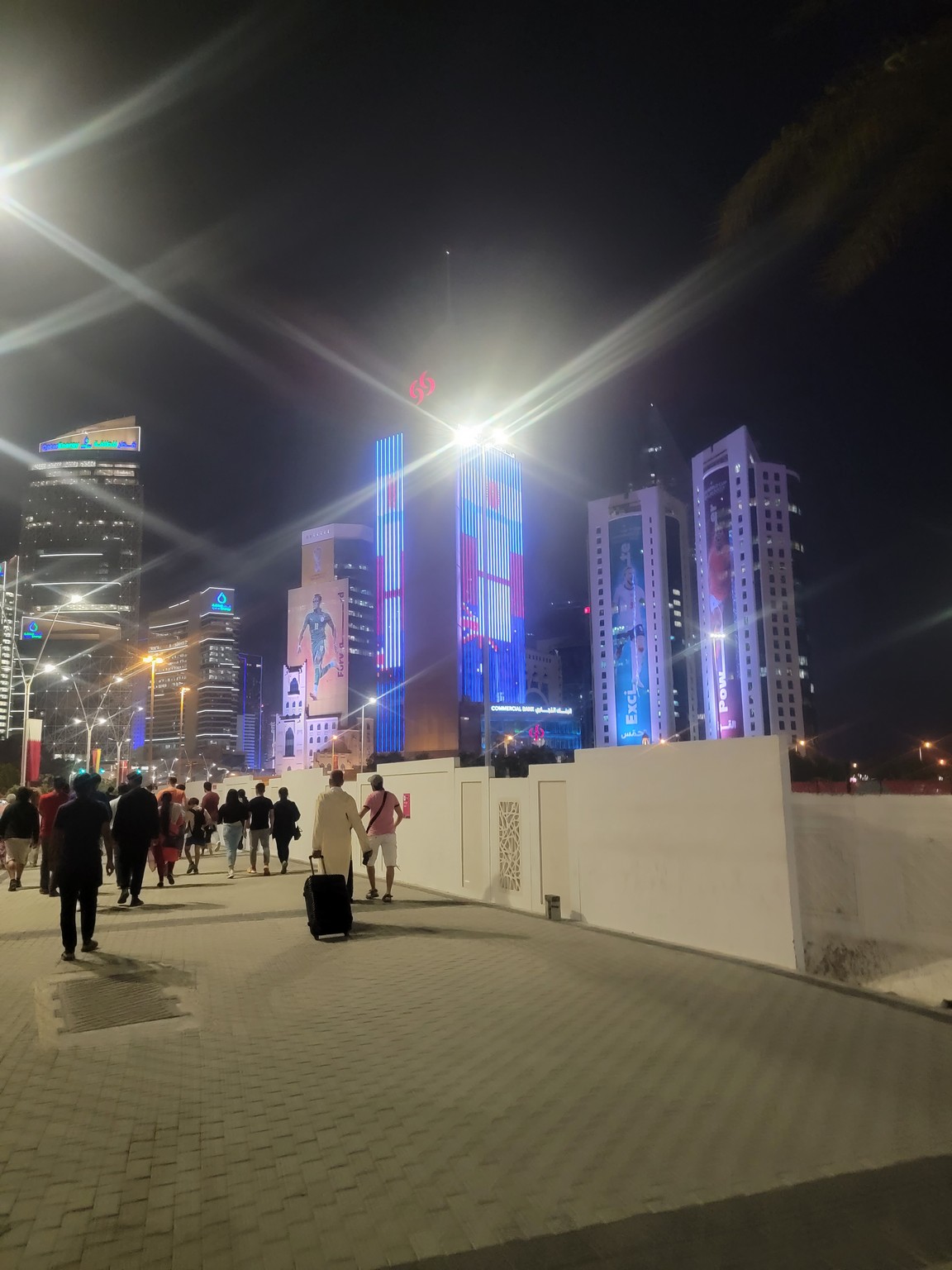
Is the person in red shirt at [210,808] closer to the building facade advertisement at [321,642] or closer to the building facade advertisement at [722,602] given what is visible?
the building facade advertisement at [722,602]

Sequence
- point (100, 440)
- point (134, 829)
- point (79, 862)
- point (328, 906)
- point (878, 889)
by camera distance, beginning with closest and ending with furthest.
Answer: point (878, 889), point (79, 862), point (328, 906), point (134, 829), point (100, 440)

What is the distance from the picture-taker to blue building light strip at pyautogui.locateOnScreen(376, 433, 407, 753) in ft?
330

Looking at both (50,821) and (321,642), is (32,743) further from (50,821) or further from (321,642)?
(321,642)

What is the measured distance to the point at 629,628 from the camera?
119000mm

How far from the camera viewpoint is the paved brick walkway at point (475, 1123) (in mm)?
2932

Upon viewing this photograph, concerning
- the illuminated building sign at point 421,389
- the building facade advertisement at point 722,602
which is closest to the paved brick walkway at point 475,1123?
the illuminated building sign at point 421,389

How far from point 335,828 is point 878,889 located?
223 inches

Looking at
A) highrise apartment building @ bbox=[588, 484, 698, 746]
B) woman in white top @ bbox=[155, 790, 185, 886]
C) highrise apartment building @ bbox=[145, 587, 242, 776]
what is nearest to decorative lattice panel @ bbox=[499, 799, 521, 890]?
woman in white top @ bbox=[155, 790, 185, 886]

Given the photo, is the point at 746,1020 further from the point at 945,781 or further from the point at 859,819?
the point at 945,781

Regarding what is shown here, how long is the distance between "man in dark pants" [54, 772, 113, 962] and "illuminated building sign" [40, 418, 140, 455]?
15381 cm

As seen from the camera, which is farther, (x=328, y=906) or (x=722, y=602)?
(x=722, y=602)

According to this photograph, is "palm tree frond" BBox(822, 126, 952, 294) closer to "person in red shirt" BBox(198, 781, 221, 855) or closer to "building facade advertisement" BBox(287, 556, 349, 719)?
"person in red shirt" BBox(198, 781, 221, 855)

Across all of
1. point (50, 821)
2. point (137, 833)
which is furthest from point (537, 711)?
point (137, 833)

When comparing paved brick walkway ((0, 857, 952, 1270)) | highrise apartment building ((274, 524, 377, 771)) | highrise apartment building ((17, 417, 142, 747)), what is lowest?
paved brick walkway ((0, 857, 952, 1270))
